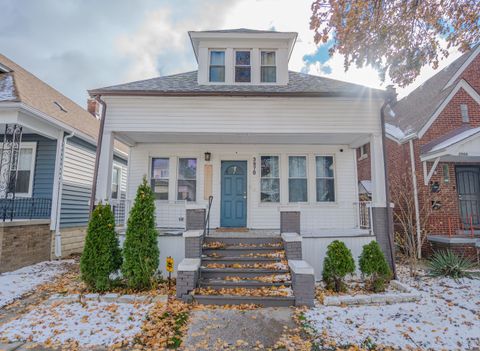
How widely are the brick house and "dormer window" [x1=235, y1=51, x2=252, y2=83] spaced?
20.0ft

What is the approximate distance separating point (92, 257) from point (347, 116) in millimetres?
6672

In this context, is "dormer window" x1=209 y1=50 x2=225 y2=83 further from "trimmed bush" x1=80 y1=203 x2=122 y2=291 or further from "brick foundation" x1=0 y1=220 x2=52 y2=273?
"brick foundation" x1=0 y1=220 x2=52 y2=273

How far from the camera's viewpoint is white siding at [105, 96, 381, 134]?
674cm

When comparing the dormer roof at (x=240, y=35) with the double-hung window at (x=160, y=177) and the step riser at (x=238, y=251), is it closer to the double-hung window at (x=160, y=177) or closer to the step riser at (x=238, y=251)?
Result: the double-hung window at (x=160, y=177)

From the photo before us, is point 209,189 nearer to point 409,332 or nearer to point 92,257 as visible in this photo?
point 92,257

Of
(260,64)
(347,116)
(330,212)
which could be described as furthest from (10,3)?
(330,212)

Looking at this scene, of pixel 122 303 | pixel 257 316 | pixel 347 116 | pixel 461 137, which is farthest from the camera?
pixel 461 137

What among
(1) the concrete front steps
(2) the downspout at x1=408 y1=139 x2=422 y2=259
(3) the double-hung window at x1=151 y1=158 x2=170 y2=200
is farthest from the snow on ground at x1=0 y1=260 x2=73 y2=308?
(2) the downspout at x1=408 y1=139 x2=422 y2=259

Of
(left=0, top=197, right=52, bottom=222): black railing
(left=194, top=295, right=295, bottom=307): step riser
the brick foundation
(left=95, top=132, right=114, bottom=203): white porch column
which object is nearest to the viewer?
(left=194, top=295, right=295, bottom=307): step riser

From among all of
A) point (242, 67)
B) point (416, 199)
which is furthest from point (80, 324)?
point (416, 199)

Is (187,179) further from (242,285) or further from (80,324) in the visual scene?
(80,324)

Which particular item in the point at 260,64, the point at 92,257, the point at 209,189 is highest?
the point at 260,64

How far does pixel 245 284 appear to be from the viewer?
5160mm

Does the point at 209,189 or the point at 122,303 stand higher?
the point at 209,189
